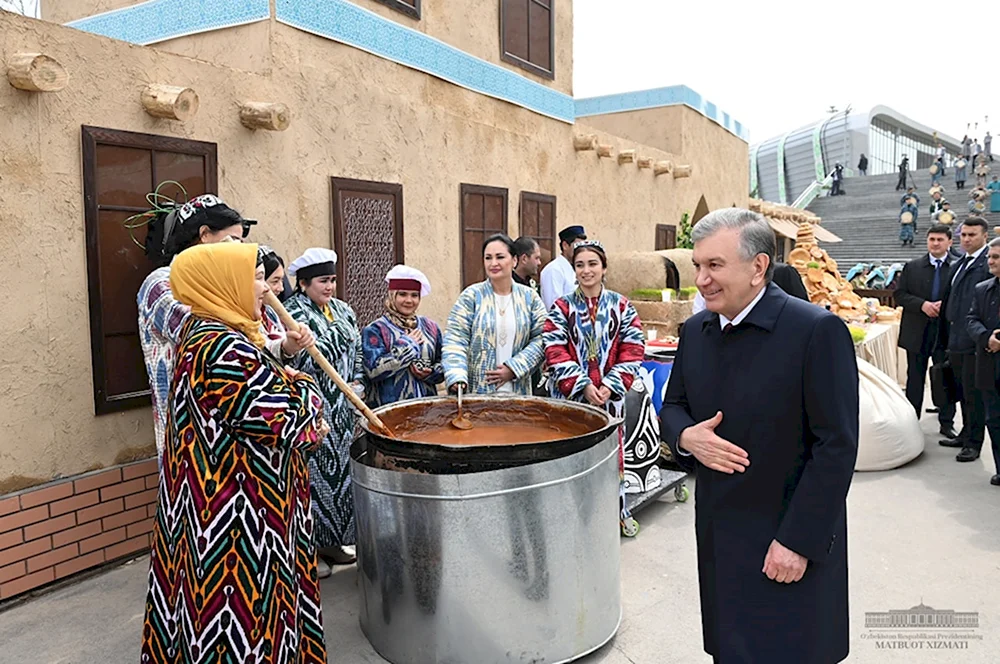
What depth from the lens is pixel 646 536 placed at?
171 inches

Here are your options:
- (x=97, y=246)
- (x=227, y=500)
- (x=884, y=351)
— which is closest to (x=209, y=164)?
(x=97, y=246)

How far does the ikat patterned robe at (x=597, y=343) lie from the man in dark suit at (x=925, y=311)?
3.90m

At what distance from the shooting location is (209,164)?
4254 millimetres

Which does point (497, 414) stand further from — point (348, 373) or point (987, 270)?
point (987, 270)

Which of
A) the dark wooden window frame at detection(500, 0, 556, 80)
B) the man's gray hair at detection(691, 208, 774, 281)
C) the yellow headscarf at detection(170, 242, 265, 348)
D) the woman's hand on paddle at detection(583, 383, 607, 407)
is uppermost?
the dark wooden window frame at detection(500, 0, 556, 80)

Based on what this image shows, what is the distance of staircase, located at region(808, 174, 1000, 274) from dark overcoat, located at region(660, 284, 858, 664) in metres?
23.5

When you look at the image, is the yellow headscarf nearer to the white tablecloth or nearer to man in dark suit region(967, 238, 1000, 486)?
man in dark suit region(967, 238, 1000, 486)

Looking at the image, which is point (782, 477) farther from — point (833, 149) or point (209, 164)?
point (833, 149)

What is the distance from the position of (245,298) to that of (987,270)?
5.65 meters

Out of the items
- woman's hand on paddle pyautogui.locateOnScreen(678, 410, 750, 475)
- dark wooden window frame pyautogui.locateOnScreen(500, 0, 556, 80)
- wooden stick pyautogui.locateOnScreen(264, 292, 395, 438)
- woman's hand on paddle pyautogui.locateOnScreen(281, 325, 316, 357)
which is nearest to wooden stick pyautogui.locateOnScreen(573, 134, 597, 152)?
dark wooden window frame pyautogui.locateOnScreen(500, 0, 556, 80)

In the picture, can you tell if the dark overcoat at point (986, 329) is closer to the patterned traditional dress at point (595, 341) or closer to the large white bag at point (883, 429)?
the large white bag at point (883, 429)

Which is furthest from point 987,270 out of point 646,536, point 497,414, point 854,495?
point 497,414

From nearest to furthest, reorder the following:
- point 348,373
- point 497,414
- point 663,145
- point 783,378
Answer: point 783,378 < point 497,414 < point 348,373 < point 663,145

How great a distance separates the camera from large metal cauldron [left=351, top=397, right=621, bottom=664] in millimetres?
2672
